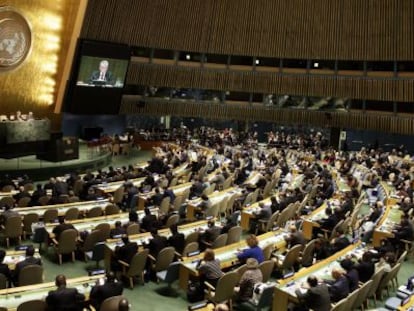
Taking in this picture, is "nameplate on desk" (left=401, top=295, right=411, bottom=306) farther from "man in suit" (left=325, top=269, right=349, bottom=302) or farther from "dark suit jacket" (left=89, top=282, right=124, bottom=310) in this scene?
"dark suit jacket" (left=89, top=282, right=124, bottom=310)

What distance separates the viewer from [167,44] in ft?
96.4

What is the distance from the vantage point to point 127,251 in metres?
8.26

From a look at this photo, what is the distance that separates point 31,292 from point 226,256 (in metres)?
3.64

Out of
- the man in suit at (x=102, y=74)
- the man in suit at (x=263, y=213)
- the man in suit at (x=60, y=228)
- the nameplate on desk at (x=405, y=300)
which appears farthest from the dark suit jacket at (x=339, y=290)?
the man in suit at (x=102, y=74)

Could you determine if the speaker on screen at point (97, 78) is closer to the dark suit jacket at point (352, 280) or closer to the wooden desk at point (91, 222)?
the wooden desk at point (91, 222)

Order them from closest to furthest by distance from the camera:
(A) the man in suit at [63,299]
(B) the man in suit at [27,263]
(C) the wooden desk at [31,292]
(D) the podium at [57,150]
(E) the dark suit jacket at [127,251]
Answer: (A) the man in suit at [63,299] < (C) the wooden desk at [31,292] < (B) the man in suit at [27,263] < (E) the dark suit jacket at [127,251] < (D) the podium at [57,150]

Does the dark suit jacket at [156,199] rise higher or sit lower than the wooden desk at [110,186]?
lower

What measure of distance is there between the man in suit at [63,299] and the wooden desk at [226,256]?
2.25 meters

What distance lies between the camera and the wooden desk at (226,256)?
8092mm

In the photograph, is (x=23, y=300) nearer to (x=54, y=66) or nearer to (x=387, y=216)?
(x=387, y=216)

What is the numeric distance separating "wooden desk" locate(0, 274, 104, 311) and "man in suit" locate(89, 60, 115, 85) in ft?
57.5

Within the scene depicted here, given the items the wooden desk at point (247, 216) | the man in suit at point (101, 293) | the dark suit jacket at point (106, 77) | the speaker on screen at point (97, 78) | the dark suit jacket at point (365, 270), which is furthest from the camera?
the dark suit jacket at point (106, 77)

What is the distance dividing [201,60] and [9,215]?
22061 mm

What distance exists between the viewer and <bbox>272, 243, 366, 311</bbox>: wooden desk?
23.4 feet
